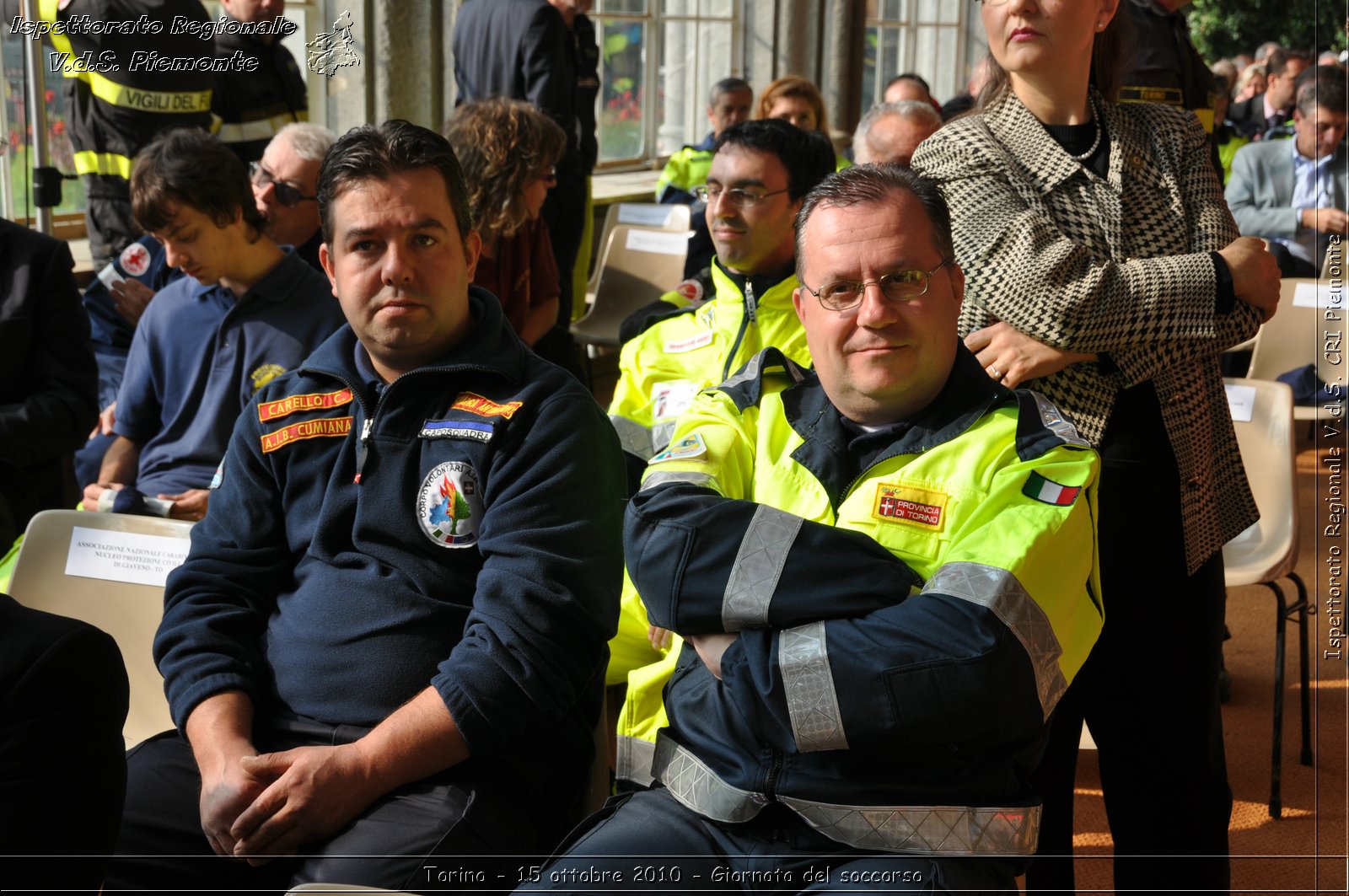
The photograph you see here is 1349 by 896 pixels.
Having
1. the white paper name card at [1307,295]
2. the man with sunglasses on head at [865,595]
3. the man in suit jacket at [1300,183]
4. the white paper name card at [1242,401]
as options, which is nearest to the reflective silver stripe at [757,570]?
the man with sunglasses on head at [865,595]

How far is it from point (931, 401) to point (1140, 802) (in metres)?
0.77

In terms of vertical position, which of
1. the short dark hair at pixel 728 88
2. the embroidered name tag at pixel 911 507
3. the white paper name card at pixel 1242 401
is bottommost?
the white paper name card at pixel 1242 401

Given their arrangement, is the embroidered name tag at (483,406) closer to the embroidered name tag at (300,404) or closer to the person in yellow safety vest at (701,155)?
the embroidered name tag at (300,404)

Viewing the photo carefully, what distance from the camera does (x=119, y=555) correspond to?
2.23 meters

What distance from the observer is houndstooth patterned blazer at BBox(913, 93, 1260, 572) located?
173 cm

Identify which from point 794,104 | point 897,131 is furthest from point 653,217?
point 897,131

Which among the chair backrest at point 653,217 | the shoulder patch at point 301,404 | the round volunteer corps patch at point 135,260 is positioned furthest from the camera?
the chair backrest at point 653,217

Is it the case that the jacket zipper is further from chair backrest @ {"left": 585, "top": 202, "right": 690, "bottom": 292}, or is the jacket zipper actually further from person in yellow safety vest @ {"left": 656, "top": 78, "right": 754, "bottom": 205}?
person in yellow safety vest @ {"left": 656, "top": 78, "right": 754, "bottom": 205}

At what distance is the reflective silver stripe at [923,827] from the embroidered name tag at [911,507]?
0.34 m

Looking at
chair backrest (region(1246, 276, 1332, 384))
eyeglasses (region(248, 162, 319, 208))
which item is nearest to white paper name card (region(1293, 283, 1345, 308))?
chair backrest (region(1246, 276, 1332, 384))

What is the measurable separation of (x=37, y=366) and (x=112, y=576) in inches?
35.2

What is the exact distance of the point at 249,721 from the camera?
71.7 inches

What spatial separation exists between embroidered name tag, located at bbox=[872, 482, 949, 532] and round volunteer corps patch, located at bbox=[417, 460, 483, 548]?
62 cm

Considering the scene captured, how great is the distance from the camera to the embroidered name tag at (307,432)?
1942mm
